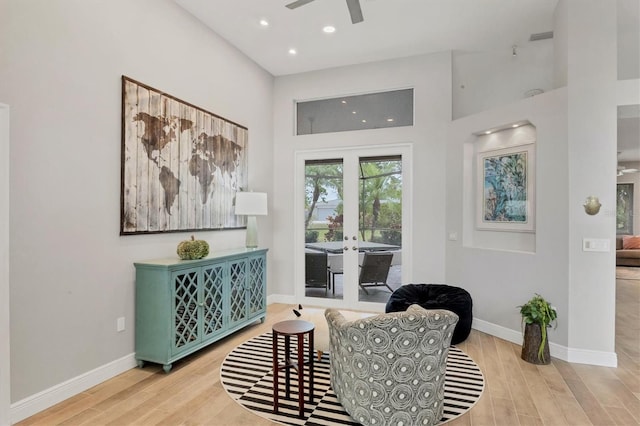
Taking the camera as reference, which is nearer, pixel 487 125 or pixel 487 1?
pixel 487 1

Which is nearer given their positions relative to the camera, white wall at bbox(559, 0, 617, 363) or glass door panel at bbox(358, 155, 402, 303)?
white wall at bbox(559, 0, 617, 363)

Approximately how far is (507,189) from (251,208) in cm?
309

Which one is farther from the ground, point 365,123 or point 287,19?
point 287,19

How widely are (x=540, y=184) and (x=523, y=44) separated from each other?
213 centimetres

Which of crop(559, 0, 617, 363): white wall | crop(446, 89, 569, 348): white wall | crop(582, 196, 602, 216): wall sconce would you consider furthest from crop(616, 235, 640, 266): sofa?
crop(582, 196, 602, 216): wall sconce

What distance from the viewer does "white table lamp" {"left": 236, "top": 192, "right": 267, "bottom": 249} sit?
4.59m

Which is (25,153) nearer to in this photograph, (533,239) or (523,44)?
(533,239)

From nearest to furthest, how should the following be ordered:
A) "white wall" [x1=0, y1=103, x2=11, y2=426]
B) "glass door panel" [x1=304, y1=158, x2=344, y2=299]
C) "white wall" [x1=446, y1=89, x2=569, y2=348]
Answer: "white wall" [x1=0, y1=103, x2=11, y2=426] → "white wall" [x1=446, y1=89, x2=569, y2=348] → "glass door panel" [x1=304, y1=158, x2=344, y2=299]

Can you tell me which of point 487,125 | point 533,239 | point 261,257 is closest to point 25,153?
point 261,257

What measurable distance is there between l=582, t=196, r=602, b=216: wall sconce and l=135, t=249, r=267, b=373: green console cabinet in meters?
3.53

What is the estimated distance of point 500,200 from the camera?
14.5 feet

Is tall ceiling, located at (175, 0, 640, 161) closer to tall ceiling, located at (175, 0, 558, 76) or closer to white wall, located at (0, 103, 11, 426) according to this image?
tall ceiling, located at (175, 0, 558, 76)

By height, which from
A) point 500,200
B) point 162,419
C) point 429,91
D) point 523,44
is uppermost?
point 523,44

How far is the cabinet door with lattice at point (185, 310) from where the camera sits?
3.27 metres
